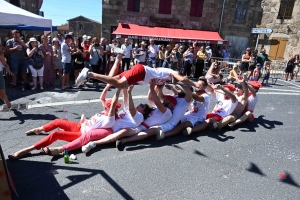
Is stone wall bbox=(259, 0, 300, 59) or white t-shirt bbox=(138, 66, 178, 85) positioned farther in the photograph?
stone wall bbox=(259, 0, 300, 59)

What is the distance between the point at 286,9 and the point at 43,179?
21.5 meters

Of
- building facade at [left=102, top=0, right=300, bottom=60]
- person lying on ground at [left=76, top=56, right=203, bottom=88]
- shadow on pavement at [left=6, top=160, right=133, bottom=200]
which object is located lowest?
shadow on pavement at [left=6, top=160, right=133, bottom=200]

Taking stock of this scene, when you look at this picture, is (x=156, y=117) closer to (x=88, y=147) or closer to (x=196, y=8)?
(x=88, y=147)

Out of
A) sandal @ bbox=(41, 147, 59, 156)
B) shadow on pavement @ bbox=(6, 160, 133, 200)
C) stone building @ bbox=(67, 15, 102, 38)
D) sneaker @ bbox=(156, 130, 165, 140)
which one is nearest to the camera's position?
shadow on pavement @ bbox=(6, 160, 133, 200)

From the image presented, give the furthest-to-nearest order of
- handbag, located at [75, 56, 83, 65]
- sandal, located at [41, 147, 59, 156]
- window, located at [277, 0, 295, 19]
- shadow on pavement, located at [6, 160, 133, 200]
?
window, located at [277, 0, 295, 19] → handbag, located at [75, 56, 83, 65] → sandal, located at [41, 147, 59, 156] → shadow on pavement, located at [6, 160, 133, 200]

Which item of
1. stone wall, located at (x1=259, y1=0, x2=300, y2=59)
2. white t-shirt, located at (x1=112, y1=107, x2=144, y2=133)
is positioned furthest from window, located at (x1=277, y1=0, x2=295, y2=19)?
white t-shirt, located at (x1=112, y1=107, x2=144, y2=133)

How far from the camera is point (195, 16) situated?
1780 cm

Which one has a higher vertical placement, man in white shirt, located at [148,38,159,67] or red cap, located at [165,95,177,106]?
man in white shirt, located at [148,38,159,67]

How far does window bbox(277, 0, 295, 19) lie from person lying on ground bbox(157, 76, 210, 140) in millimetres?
18071

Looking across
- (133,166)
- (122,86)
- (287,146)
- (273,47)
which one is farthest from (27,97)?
(273,47)

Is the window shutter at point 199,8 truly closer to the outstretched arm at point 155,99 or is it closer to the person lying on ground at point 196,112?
the person lying on ground at point 196,112

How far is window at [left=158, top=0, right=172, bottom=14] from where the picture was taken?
56.8ft

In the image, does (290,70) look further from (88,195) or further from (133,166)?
(88,195)

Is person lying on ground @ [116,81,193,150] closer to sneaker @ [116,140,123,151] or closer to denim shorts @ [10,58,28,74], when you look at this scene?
sneaker @ [116,140,123,151]
